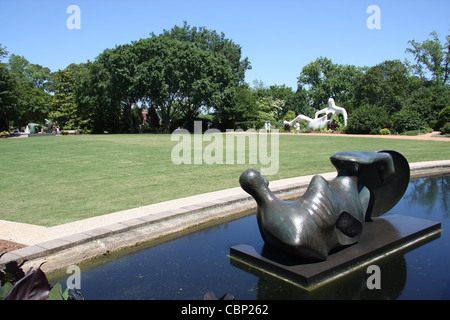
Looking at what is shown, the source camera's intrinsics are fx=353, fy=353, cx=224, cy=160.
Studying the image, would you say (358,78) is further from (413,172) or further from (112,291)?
(112,291)

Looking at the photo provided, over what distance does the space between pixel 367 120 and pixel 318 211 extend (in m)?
35.2

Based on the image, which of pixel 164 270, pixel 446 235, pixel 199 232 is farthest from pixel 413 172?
pixel 164 270

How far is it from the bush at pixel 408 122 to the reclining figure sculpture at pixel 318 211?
32821 mm

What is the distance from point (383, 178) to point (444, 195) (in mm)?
4119

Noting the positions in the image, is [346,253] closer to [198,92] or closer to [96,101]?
[198,92]

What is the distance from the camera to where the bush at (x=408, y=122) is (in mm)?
33500

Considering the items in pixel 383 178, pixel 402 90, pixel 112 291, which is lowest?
pixel 112 291

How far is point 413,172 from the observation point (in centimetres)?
1006

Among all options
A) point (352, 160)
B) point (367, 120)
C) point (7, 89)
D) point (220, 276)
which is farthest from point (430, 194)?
point (7, 89)

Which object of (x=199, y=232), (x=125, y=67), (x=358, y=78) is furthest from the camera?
(x=358, y=78)

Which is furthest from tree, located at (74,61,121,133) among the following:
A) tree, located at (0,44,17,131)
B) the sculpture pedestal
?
the sculpture pedestal

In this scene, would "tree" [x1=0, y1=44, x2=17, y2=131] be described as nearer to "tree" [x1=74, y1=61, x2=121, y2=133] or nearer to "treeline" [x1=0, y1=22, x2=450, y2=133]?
"treeline" [x1=0, y1=22, x2=450, y2=133]

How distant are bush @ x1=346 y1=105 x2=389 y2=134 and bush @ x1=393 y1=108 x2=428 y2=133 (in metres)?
1.48

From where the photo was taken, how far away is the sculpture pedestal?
3670 millimetres
